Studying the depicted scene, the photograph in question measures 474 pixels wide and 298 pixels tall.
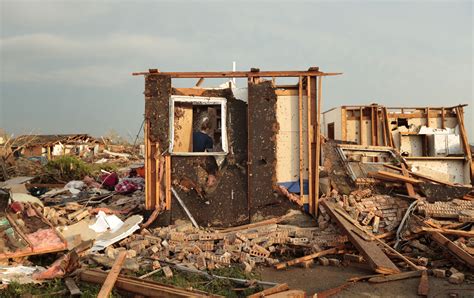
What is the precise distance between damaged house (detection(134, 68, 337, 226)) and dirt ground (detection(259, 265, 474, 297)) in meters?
2.33

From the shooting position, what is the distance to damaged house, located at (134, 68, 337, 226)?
32.1 ft

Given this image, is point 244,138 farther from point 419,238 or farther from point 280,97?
point 419,238

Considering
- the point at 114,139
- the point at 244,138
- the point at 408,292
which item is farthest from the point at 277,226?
the point at 114,139

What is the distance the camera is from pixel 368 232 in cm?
863

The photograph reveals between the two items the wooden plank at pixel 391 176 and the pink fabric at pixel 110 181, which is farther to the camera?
the pink fabric at pixel 110 181

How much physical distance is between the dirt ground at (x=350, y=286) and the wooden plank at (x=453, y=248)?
2.17ft

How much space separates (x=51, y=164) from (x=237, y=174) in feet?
34.4

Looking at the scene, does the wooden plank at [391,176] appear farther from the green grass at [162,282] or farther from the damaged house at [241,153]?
the green grass at [162,282]

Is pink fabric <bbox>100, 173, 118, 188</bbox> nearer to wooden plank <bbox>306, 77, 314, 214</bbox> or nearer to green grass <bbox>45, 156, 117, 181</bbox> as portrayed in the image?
green grass <bbox>45, 156, 117, 181</bbox>

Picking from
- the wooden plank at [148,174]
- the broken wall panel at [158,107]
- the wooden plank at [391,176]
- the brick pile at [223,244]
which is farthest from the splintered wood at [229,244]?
the broken wall panel at [158,107]

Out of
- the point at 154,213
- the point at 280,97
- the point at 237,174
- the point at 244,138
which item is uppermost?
the point at 280,97

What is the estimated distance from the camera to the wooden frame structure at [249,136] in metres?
9.77

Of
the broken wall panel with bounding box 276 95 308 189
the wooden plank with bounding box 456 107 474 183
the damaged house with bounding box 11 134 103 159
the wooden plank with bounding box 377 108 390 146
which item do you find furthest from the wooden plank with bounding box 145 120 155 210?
the damaged house with bounding box 11 134 103 159

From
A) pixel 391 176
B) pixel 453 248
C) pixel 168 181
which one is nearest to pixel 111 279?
pixel 168 181
